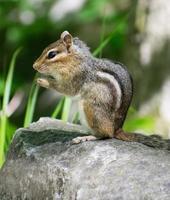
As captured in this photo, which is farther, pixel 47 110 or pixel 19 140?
Result: pixel 47 110

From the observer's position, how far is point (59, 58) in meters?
4.65

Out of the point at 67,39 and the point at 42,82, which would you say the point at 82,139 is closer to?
the point at 42,82

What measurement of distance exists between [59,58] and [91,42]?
6395mm

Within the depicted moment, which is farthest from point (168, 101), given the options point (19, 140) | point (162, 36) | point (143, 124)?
point (19, 140)

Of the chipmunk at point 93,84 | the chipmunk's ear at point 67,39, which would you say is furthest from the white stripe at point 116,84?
the chipmunk's ear at point 67,39

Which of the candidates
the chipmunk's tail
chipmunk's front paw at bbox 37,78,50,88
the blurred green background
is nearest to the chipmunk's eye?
chipmunk's front paw at bbox 37,78,50,88

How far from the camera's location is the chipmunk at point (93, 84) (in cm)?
445

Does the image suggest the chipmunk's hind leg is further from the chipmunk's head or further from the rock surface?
the chipmunk's head

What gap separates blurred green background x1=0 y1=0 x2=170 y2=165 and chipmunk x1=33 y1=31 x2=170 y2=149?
1887mm

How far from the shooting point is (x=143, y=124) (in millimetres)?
6320

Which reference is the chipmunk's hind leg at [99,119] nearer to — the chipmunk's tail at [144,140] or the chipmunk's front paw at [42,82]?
the chipmunk's tail at [144,140]

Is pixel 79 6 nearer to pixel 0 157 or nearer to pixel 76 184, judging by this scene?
pixel 0 157

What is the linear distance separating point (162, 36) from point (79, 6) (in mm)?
3500

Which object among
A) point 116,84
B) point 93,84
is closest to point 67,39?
point 93,84
